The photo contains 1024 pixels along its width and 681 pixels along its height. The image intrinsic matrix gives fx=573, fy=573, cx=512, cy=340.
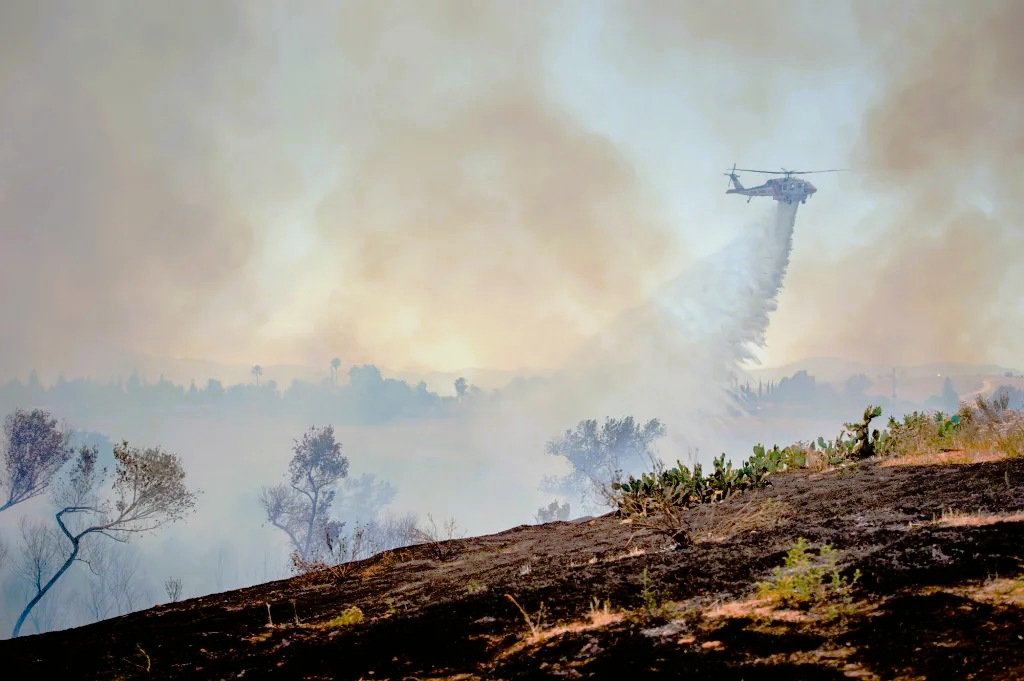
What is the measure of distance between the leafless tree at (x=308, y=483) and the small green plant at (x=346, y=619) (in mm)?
73359

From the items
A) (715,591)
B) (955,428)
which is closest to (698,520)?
(715,591)

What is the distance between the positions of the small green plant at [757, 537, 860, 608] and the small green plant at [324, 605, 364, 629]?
4.05 meters

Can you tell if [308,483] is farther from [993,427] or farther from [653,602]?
[653,602]

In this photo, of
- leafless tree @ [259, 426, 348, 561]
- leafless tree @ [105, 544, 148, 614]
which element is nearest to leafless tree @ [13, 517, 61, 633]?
leafless tree @ [105, 544, 148, 614]

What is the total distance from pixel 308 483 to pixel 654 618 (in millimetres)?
82124

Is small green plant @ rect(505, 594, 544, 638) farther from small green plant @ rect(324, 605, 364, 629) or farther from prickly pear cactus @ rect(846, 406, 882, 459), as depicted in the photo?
prickly pear cactus @ rect(846, 406, 882, 459)

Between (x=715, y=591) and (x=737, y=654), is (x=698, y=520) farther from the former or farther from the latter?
(x=737, y=654)

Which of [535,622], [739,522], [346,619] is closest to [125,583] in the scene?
[346,619]

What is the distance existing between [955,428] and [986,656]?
1239cm

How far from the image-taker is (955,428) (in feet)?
43.0

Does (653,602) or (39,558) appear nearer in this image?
(653,602)

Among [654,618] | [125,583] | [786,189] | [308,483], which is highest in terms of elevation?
[786,189]

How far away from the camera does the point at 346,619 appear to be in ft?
20.0

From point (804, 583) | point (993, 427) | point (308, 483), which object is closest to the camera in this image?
point (804, 583)
